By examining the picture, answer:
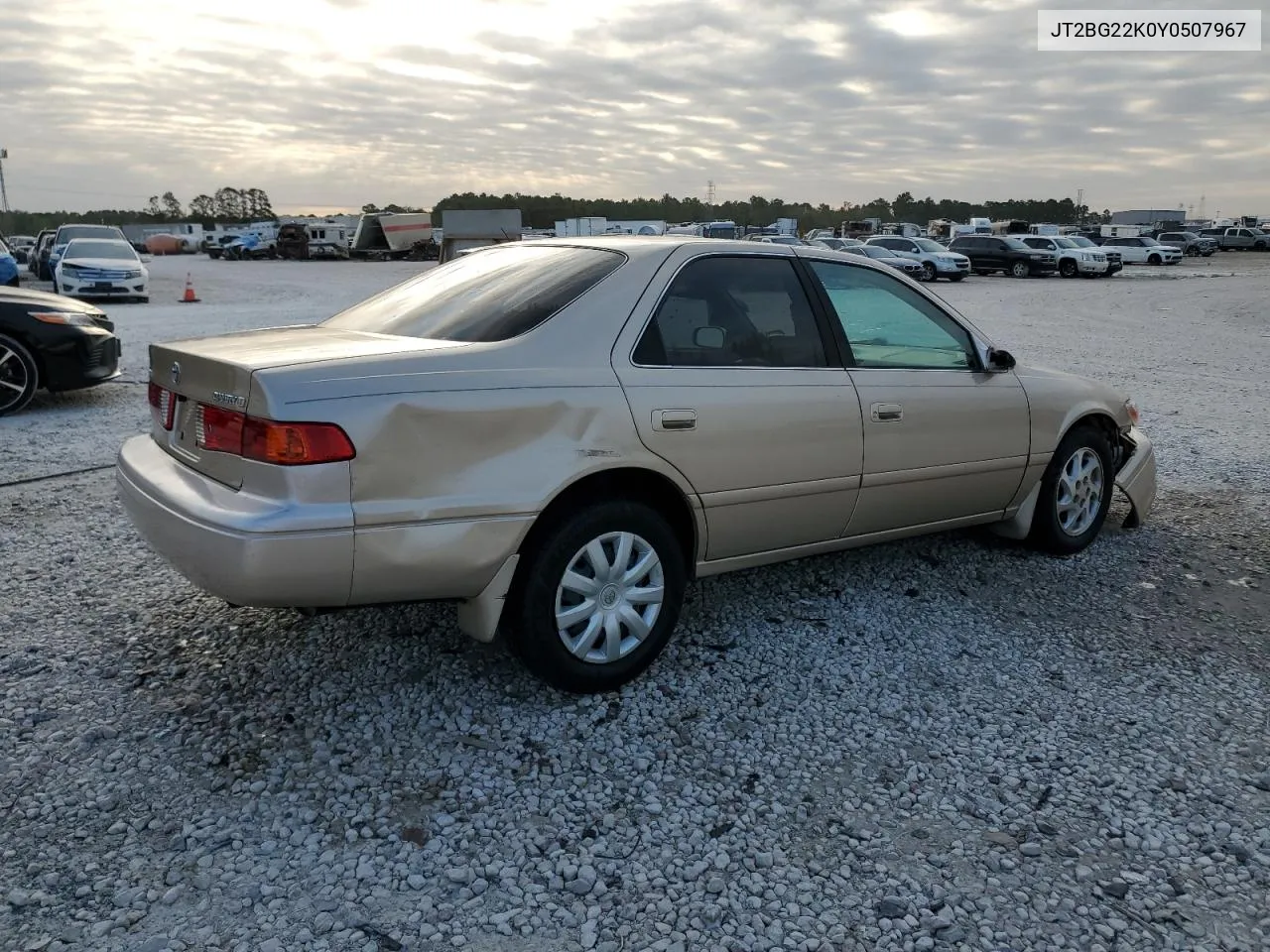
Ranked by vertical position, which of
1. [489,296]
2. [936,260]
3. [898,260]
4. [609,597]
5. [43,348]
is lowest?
[609,597]

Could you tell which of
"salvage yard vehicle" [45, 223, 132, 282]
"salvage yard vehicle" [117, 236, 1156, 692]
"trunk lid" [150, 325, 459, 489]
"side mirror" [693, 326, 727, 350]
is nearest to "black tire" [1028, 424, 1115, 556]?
"salvage yard vehicle" [117, 236, 1156, 692]

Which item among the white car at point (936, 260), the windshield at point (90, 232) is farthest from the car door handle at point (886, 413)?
the white car at point (936, 260)

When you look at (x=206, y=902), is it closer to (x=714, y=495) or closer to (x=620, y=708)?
(x=620, y=708)

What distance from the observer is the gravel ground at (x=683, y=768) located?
251cm

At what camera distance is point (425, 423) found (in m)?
3.09

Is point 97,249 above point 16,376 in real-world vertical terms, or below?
above

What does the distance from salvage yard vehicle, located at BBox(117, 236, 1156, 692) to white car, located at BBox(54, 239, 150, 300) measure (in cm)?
2035

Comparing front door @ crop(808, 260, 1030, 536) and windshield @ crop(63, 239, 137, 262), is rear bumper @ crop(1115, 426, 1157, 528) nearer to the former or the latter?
front door @ crop(808, 260, 1030, 536)

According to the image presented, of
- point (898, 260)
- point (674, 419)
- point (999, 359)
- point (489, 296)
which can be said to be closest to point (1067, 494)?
point (999, 359)

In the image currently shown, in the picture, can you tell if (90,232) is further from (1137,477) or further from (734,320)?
(1137,477)

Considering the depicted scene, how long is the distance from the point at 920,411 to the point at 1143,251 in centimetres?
4698

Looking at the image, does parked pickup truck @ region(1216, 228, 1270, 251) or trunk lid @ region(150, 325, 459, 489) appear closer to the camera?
trunk lid @ region(150, 325, 459, 489)

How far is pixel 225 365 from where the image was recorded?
319 centimetres

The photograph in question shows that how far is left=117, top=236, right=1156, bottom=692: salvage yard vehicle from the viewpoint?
119 inches
